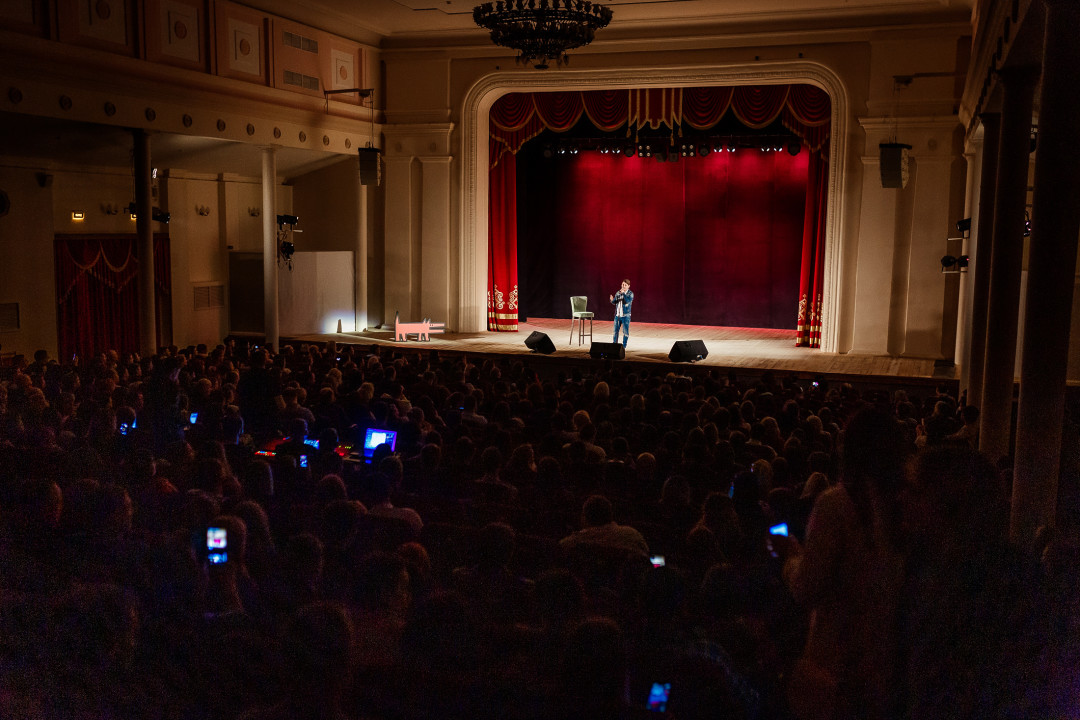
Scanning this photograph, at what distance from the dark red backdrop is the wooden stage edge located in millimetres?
908

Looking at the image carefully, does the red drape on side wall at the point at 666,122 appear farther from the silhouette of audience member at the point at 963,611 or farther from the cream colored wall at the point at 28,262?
the silhouette of audience member at the point at 963,611

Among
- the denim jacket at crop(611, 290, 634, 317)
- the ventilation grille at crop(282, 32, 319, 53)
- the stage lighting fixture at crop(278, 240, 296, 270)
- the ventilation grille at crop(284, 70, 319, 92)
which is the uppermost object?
the ventilation grille at crop(282, 32, 319, 53)

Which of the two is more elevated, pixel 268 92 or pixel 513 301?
pixel 268 92

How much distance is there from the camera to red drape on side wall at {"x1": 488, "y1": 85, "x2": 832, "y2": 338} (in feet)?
→ 49.8

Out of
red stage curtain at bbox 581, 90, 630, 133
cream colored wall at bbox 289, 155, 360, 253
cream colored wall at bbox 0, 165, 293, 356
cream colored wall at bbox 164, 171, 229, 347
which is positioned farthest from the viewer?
cream colored wall at bbox 289, 155, 360, 253

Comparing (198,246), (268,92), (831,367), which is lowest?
(831,367)

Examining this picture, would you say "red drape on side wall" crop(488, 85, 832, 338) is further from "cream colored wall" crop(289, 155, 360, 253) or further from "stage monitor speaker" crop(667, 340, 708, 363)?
"stage monitor speaker" crop(667, 340, 708, 363)

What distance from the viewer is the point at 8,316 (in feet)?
40.9

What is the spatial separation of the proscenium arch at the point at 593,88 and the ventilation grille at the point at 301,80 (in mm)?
2599

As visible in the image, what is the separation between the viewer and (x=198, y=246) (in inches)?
614

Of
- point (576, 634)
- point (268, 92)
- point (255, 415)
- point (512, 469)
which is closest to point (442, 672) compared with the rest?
point (576, 634)

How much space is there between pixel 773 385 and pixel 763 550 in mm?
5183

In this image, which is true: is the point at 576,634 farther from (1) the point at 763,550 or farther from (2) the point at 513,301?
(2) the point at 513,301

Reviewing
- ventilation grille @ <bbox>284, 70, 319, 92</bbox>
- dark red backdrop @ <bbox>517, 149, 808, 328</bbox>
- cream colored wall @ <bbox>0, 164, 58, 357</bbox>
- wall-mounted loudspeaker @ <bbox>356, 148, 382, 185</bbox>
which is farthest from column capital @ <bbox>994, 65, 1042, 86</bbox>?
cream colored wall @ <bbox>0, 164, 58, 357</bbox>
